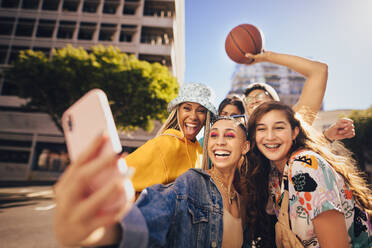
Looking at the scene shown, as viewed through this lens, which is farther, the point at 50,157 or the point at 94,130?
the point at 50,157

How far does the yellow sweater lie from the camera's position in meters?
1.98

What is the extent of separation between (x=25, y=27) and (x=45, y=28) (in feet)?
8.51

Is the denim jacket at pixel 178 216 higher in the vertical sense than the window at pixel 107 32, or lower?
lower

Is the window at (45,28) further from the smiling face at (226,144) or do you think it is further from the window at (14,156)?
the smiling face at (226,144)

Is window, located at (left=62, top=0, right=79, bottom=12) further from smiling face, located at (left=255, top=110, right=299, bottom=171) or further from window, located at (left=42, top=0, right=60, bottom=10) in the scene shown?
smiling face, located at (left=255, top=110, right=299, bottom=171)

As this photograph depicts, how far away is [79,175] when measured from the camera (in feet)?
2.03

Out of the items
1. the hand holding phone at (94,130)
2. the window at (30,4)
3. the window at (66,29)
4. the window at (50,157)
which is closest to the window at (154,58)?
the window at (66,29)

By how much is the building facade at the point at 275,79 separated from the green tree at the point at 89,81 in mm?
44947

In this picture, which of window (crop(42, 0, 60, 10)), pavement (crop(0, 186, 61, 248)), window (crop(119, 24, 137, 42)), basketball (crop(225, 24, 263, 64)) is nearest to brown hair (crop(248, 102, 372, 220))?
basketball (crop(225, 24, 263, 64))

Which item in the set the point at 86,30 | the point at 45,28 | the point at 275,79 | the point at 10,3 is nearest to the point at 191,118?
the point at 86,30

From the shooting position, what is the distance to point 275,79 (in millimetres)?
63750

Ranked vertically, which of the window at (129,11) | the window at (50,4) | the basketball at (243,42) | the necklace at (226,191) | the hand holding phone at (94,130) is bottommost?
the necklace at (226,191)

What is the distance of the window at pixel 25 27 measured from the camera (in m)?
23.3

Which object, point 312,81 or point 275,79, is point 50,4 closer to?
point 312,81
